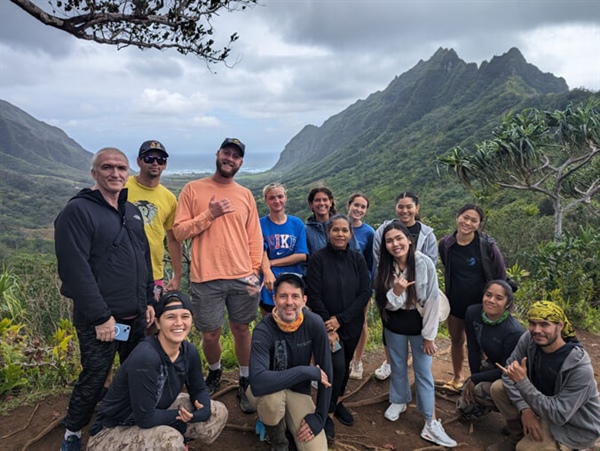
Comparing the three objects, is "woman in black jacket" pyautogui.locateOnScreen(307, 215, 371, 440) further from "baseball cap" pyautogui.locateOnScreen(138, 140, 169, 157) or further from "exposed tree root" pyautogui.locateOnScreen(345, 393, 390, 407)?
"baseball cap" pyautogui.locateOnScreen(138, 140, 169, 157)

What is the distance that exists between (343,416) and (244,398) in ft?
2.62

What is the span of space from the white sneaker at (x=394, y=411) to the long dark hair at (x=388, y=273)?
0.77m

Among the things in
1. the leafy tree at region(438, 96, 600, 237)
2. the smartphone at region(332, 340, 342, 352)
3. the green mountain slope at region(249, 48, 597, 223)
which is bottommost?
the smartphone at region(332, 340, 342, 352)

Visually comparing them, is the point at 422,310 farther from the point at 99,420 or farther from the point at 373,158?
the point at 373,158

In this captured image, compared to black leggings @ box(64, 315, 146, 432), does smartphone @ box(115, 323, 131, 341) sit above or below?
above

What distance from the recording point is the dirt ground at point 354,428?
9.13 feet

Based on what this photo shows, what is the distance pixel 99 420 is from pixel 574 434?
294cm

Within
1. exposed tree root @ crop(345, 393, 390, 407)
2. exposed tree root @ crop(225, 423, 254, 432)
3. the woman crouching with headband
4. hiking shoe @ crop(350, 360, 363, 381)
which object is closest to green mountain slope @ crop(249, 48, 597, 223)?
hiking shoe @ crop(350, 360, 363, 381)

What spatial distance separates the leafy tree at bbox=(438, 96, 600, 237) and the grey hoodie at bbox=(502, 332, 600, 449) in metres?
9.03

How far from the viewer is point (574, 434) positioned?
2543mm

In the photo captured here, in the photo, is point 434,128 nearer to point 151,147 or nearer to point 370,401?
point 370,401

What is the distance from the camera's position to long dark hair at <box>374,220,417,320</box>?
9.73 feet

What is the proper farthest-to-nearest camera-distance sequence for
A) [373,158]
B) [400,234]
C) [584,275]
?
[373,158] < [584,275] < [400,234]

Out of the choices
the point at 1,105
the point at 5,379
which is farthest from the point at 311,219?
the point at 1,105
